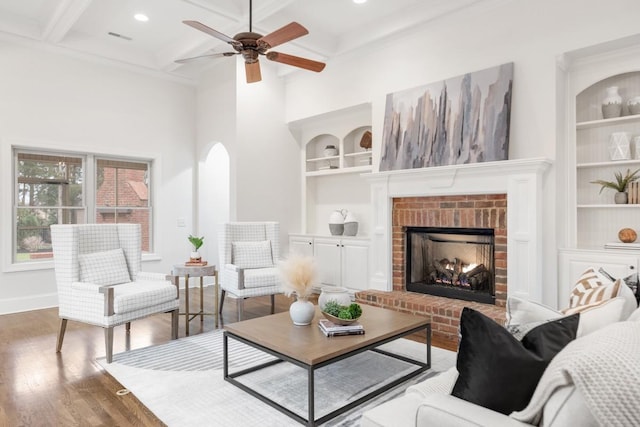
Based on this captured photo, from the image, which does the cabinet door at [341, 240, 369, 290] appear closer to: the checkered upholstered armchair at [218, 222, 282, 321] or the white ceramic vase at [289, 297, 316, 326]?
the checkered upholstered armchair at [218, 222, 282, 321]

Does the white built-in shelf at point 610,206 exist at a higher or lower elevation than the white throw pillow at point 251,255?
higher

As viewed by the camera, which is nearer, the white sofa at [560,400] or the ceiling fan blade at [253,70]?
the white sofa at [560,400]

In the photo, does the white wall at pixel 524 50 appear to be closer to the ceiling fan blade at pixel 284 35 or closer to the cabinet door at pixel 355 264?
the cabinet door at pixel 355 264

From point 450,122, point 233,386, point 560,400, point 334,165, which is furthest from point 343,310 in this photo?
point 334,165

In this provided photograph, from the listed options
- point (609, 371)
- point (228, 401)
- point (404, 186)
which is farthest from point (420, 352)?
point (609, 371)

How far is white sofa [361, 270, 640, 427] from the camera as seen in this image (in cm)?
90

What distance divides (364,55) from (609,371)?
15.9ft

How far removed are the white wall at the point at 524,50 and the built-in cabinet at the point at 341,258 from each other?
1570mm

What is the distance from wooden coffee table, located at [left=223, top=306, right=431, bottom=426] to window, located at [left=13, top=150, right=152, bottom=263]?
148 inches

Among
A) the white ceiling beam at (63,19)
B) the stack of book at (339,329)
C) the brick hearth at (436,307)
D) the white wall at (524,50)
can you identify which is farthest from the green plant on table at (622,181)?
the white ceiling beam at (63,19)

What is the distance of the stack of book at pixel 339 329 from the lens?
2.54 m

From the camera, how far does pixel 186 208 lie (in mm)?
6371

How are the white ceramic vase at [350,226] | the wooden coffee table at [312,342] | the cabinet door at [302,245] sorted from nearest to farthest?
the wooden coffee table at [312,342], the white ceramic vase at [350,226], the cabinet door at [302,245]

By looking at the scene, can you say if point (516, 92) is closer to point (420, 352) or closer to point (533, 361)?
point (420, 352)
